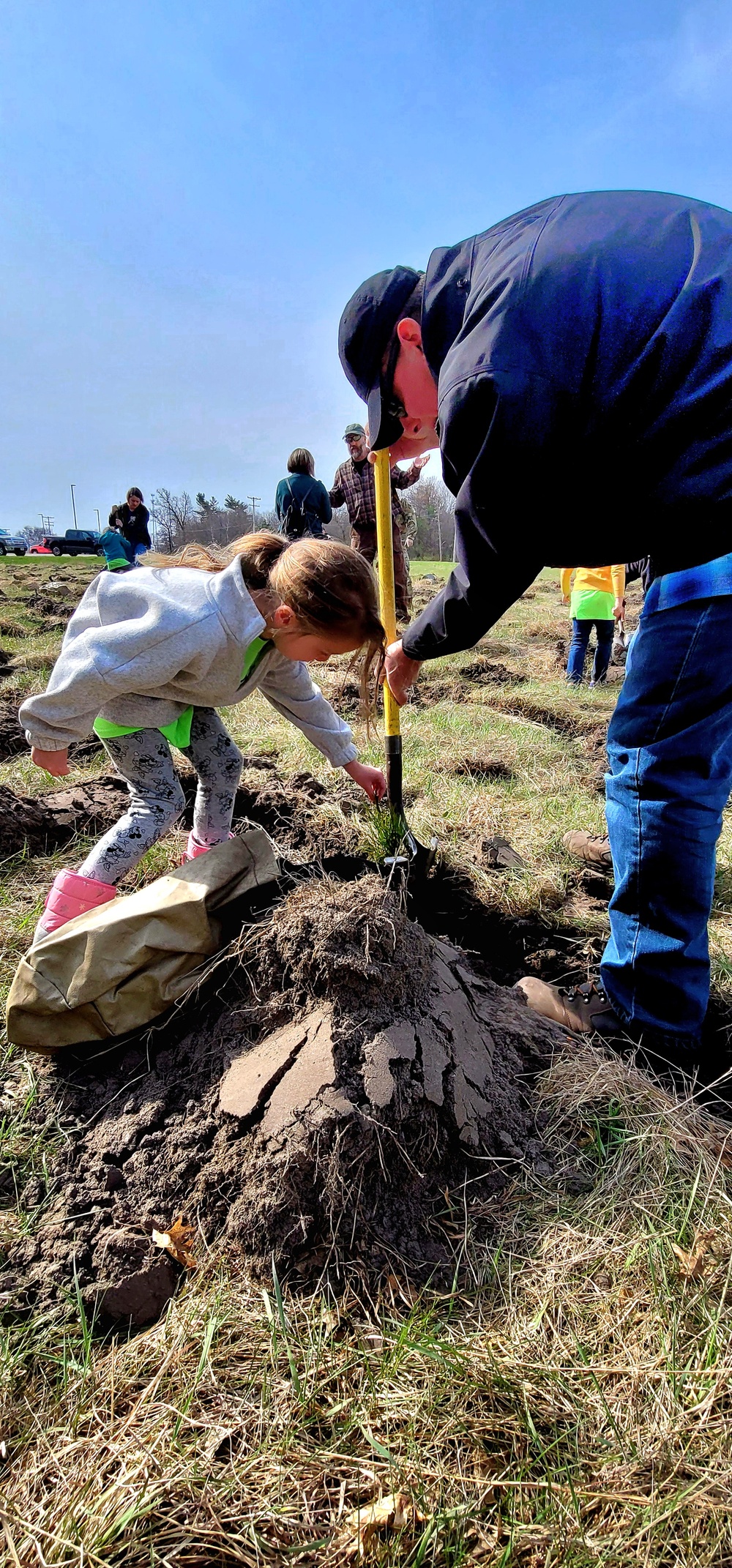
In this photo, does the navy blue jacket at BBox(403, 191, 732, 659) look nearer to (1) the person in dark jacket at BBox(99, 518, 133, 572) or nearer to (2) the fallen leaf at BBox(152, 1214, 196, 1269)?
(2) the fallen leaf at BBox(152, 1214, 196, 1269)

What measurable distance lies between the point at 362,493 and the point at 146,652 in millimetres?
5157

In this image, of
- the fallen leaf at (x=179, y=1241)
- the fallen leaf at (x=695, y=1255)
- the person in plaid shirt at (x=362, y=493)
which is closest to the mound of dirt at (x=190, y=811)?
the fallen leaf at (x=179, y=1241)

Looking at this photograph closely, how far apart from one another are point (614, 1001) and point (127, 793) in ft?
7.36

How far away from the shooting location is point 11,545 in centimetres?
3997

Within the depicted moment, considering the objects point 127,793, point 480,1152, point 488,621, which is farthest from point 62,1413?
point 127,793

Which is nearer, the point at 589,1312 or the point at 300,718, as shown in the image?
the point at 589,1312

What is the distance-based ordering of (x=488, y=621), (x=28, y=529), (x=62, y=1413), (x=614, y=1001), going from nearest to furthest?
1. (x=62, y=1413)
2. (x=488, y=621)
3. (x=614, y=1001)
4. (x=28, y=529)

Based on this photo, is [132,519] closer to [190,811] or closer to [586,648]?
[586,648]

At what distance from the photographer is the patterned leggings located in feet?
7.18

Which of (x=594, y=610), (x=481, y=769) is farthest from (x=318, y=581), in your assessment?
(x=594, y=610)

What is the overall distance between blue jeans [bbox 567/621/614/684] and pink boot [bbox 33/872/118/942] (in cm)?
553

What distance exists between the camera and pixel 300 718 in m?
2.70

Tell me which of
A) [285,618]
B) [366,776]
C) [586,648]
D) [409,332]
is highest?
[409,332]

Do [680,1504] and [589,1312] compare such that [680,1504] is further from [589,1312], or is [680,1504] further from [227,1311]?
[227,1311]
